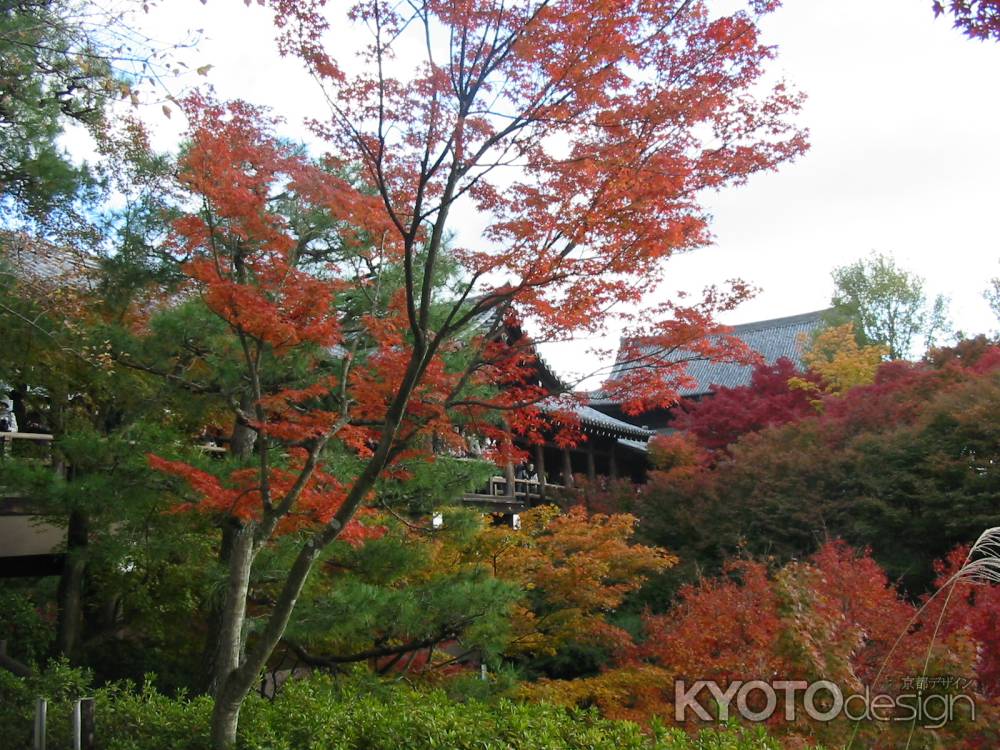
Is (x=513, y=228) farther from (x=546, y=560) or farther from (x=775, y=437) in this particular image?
(x=775, y=437)

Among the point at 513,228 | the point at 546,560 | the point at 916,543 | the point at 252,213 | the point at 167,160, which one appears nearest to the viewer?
the point at 513,228

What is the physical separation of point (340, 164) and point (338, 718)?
3504 millimetres

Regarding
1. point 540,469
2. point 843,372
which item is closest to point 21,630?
point 540,469

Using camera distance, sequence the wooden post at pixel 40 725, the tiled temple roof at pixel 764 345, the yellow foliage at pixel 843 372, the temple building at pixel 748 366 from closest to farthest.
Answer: the wooden post at pixel 40 725 → the yellow foliage at pixel 843 372 → the temple building at pixel 748 366 → the tiled temple roof at pixel 764 345

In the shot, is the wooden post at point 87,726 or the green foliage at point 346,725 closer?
the green foliage at point 346,725

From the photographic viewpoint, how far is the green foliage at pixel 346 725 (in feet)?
12.0

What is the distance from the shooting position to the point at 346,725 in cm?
422

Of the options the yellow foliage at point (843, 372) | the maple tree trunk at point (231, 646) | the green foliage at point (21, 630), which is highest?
the yellow foliage at point (843, 372)

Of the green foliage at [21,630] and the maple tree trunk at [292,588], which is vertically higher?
the maple tree trunk at [292,588]

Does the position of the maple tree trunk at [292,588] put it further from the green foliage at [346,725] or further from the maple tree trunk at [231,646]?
the green foliage at [346,725]

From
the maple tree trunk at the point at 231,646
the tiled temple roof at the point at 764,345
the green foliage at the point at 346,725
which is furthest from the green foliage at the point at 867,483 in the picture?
the tiled temple roof at the point at 764,345

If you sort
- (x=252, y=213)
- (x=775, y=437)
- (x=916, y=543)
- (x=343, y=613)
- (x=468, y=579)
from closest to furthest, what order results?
(x=252, y=213), (x=343, y=613), (x=468, y=579), (x=916, y=543), (x=775, y=437)

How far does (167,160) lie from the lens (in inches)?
270

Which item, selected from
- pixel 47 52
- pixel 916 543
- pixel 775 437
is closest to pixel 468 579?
pixel 47 52
